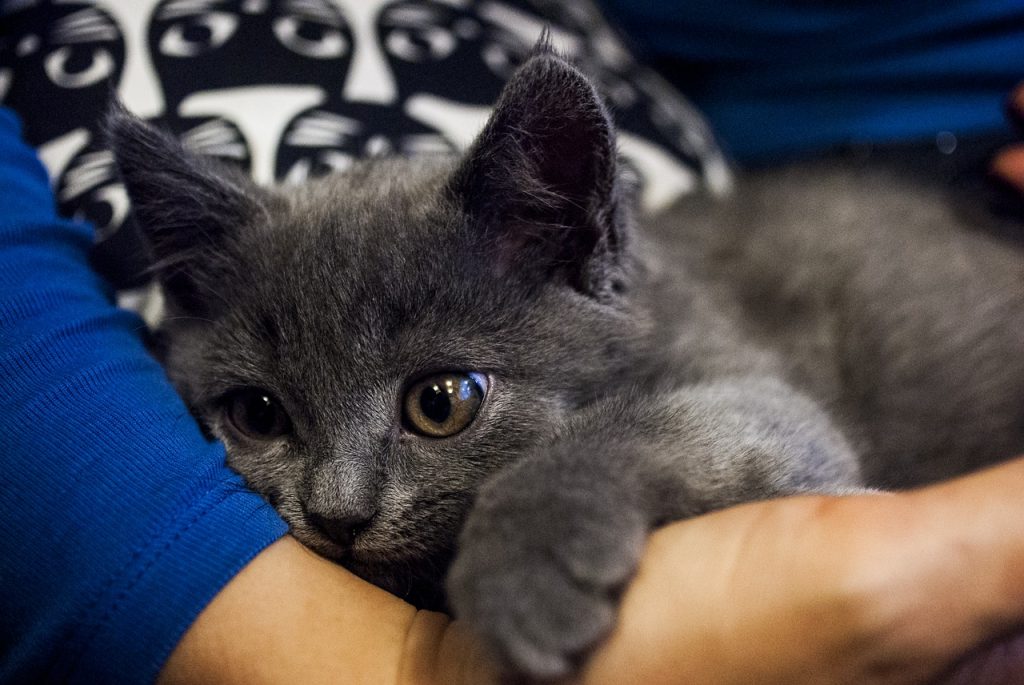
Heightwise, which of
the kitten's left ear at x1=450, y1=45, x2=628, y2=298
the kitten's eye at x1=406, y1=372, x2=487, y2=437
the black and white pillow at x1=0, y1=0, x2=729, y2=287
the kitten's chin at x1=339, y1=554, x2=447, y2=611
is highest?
the kitten's left ear at x1=450, y1=45, x2=628, y2=298

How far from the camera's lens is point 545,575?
656 mm

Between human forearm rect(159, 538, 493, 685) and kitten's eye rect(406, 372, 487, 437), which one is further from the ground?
kitten's eye rect(406, 372, 487, 437)

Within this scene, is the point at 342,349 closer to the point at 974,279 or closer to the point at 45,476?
the point at 45,476

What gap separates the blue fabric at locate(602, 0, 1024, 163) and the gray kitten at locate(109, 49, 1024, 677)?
58 cm

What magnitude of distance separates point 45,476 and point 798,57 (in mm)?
1571

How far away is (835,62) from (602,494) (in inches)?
52.0

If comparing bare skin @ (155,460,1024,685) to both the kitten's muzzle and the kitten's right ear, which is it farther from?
the kitten's right ear

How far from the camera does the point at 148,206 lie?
3.49 ft

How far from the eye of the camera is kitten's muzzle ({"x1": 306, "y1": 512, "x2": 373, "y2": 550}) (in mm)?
856

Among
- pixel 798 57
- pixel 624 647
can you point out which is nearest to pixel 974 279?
pixel 798 57

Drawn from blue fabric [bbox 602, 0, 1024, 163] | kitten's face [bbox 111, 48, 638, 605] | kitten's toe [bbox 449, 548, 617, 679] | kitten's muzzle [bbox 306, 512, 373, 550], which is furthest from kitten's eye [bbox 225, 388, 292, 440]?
blue fabric [bbox 602, 0, 1024, 163]

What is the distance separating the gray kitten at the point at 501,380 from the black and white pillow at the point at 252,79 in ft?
0.45

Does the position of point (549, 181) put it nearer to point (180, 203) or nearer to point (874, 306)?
point (180, 203)

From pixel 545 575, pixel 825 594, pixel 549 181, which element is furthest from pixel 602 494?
pixel 549 181
